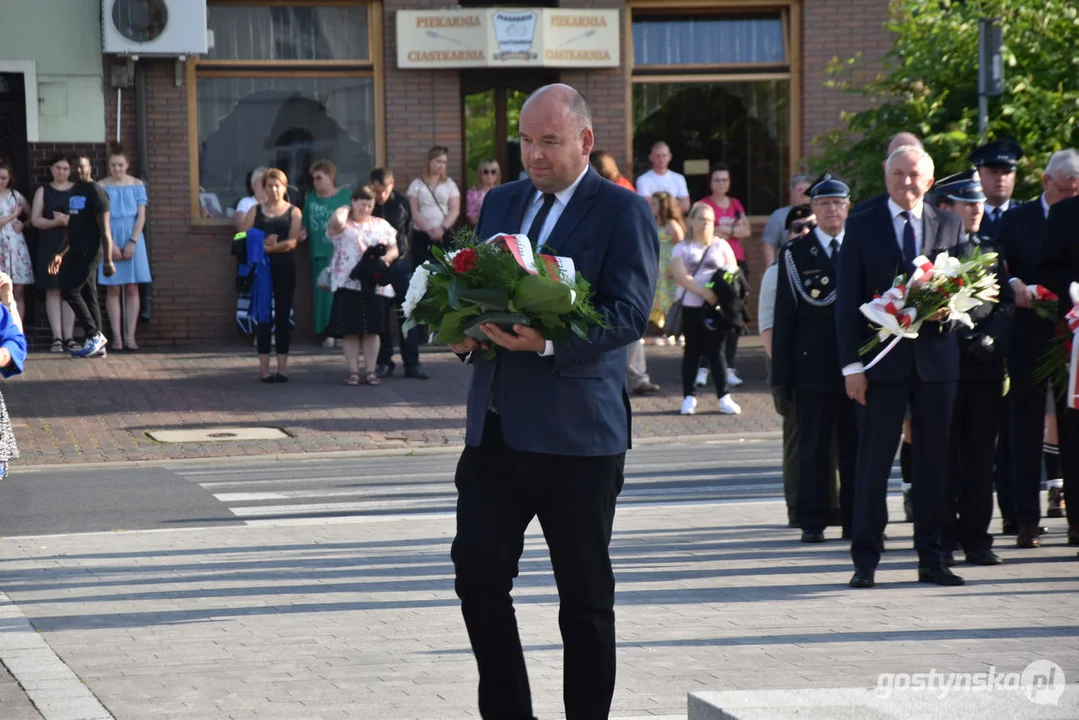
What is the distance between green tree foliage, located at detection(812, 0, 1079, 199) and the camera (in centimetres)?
1488

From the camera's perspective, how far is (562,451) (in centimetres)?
498

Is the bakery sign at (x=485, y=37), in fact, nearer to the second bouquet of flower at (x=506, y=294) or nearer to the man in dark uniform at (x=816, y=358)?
the man in dark uniform at (x=816, y=358)

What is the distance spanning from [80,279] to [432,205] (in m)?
3.83

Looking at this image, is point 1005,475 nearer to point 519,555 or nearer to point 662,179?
point 519,555

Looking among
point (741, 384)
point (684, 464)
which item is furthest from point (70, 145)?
point (684, 464)

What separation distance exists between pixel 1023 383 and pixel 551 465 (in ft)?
15.8

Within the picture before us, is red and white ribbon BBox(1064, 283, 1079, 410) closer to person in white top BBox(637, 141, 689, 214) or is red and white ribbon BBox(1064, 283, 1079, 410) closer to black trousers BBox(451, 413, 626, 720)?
black trousers BBox(451, 413, 626, 720)

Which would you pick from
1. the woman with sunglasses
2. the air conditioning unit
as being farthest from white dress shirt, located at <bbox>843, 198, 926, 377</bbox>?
the air conditioning unit

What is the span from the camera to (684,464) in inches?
500

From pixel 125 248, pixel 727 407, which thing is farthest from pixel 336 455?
pixel 125 248

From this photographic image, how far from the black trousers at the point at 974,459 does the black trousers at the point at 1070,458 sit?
0.51 meters

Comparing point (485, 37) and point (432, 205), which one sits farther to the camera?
point (485, 37)

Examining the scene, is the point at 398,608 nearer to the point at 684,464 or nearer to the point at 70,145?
the point at 684,464

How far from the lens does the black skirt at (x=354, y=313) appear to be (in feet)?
52.4
